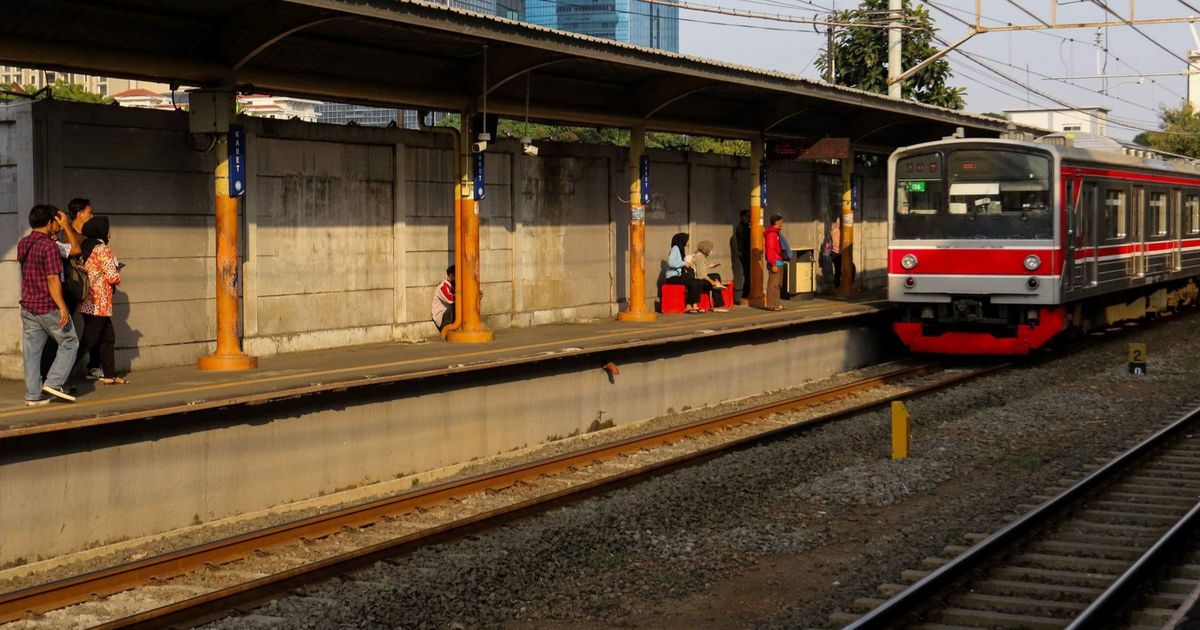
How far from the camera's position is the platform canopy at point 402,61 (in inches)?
444

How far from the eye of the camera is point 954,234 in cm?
1917

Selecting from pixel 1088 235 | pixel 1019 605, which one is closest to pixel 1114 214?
pixel 1088 235

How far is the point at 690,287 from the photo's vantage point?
2086 cm

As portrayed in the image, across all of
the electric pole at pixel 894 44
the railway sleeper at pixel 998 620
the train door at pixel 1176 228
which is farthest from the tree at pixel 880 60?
the railway sleeper at pixel 998 620

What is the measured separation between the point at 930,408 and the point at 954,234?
4.35m

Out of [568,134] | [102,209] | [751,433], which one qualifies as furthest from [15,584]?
[568,134]

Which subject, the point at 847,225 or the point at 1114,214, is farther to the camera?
the point at 847,225

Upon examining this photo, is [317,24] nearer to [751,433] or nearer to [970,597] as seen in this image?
[751,433]

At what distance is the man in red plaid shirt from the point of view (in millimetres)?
10062

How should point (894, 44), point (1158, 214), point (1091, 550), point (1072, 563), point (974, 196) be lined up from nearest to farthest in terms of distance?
point (1072, 563) < point (1091, 550) < point (974, 196) < point (1158, 214) < point (894, 44)

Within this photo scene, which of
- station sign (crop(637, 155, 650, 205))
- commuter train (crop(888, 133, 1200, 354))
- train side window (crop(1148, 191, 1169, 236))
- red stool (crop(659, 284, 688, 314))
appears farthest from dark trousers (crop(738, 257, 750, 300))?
train side window (crop(1148, 191, 1169, 236))

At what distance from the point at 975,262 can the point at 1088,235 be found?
2123 mm

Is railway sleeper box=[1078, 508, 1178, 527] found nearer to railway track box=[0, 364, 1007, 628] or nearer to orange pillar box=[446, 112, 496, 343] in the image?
railway track box=[0, 364, 1007, 628]

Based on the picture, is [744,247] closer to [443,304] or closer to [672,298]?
[672,298]
